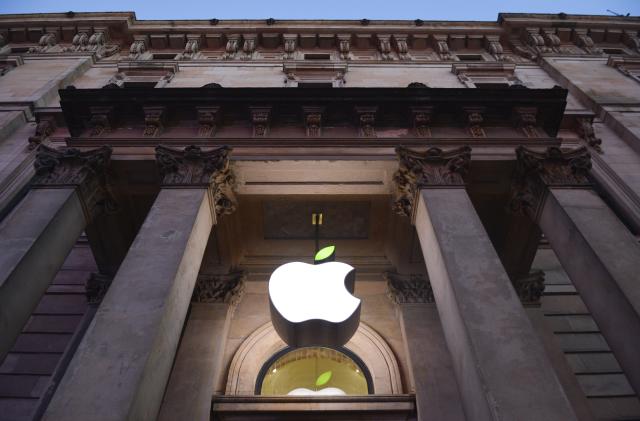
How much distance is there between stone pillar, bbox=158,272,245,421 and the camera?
8.12 metres

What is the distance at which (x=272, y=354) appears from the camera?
382 inches

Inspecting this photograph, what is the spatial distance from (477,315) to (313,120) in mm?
6565

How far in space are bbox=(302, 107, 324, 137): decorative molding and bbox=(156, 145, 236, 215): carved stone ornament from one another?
2292 millimetres

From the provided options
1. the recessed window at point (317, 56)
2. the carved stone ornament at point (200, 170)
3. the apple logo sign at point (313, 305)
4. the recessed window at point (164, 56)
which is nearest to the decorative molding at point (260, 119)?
the carved stone ornament at point (200, 170)

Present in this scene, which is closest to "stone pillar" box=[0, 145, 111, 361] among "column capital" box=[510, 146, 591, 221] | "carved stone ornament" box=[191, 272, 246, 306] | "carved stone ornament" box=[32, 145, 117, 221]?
"carved stone ornament" box=[32, 145, 117, 221]

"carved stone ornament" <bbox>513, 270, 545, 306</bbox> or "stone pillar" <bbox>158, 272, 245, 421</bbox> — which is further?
"carved stone ornament" <bbox>513, 270, 545, 306</bbox>

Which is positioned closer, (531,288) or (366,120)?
(366,120)

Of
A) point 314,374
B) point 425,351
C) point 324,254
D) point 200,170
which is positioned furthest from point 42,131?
point 425,351

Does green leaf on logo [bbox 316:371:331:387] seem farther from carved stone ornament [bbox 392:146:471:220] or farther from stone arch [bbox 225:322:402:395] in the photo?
carved stone ornament [bbox 392:146:471:220]

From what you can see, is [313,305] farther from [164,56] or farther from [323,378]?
[164,56]

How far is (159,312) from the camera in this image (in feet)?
19.0

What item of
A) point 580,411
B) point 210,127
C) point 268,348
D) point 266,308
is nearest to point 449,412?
point 580,411

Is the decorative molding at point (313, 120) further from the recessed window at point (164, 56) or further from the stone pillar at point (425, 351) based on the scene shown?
the recessed window at point (164, 56)

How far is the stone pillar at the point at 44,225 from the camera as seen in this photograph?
6133 mm
